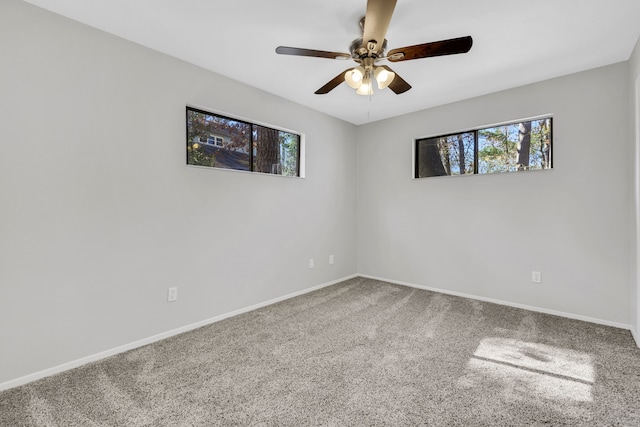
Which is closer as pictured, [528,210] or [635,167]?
[635,167]

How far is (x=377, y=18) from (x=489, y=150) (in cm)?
258

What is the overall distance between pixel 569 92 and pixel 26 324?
15.9 ft

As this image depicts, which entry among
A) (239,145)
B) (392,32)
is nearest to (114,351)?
(239,145)

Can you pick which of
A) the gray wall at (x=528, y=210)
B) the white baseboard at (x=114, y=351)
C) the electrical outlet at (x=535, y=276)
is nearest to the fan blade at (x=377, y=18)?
the gray wall at (x=528, y=210)

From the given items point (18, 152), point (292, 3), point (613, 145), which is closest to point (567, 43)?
point (613, 145)

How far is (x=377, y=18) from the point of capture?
160 centimetres

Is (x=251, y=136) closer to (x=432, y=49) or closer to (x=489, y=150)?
(x=432, y=49)

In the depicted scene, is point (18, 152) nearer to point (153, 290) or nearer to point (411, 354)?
point (153, 290)

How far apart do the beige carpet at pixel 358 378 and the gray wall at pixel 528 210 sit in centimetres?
47

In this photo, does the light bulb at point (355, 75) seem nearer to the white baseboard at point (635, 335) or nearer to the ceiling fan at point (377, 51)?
the ceiling fan at point (377, 51)

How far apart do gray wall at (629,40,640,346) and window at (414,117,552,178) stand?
62cm

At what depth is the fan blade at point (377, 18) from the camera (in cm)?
148

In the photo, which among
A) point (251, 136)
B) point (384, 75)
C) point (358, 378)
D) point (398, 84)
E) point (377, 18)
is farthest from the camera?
point (251, 136)

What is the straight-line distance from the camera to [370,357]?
221 cm
